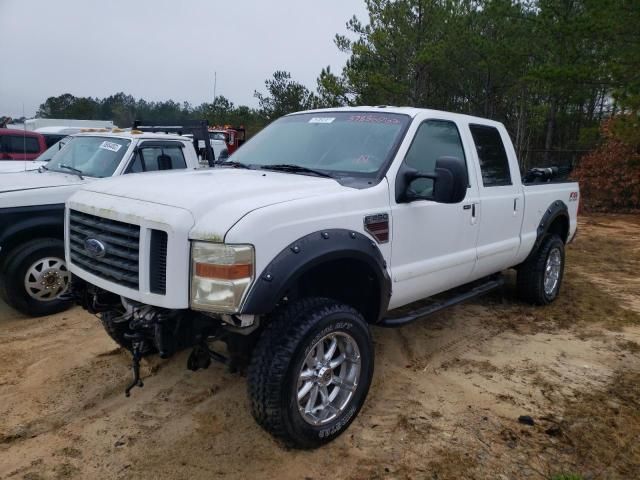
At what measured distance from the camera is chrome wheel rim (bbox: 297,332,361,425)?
9.59ft

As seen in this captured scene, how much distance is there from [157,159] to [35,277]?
205 cm

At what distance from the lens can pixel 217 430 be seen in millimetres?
3121

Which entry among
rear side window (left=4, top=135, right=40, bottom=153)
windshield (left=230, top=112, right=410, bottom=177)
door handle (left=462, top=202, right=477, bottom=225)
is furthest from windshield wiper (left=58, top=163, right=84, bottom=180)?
rear side window (left=4, top=135, right=40, bottom=153)

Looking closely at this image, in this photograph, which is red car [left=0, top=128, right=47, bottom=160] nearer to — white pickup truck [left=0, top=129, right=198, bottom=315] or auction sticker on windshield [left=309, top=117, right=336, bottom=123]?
white pickup truck [left=0, top=129, right=198, bottom=315]

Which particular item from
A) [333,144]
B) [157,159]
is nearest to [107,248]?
[333,144]

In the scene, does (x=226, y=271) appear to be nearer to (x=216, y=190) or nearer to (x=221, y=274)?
(x=221, y=274)

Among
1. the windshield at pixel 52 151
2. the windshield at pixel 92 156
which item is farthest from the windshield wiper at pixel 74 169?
the windshield at pixel 52 151

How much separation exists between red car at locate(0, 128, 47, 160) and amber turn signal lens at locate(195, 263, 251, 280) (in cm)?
1235

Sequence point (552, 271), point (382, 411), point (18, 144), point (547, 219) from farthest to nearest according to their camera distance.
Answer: point (18, 144) < point (552, 271) < point (547, 219) < point (382, 411)

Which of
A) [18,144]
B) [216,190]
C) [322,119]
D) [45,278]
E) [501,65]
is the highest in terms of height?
[501,65]

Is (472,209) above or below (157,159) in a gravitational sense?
below

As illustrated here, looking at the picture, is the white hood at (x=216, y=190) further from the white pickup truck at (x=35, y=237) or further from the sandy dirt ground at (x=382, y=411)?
the white pickup truck at (x=35, y=237)

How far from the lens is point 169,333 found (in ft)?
8.95

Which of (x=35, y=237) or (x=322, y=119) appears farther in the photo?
(x=35, y=237)
